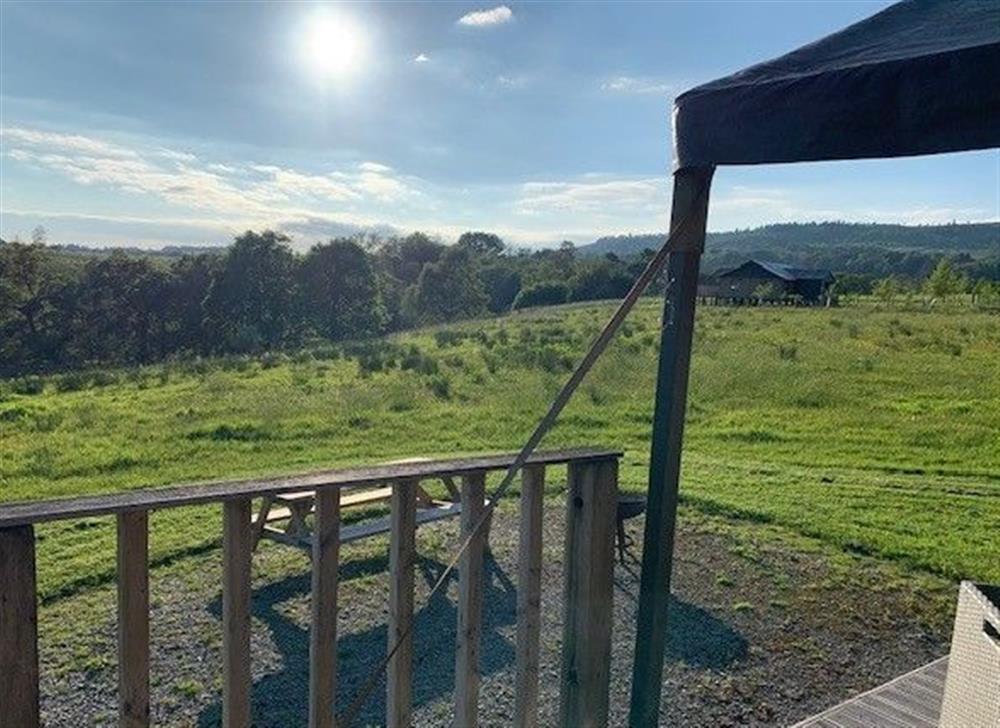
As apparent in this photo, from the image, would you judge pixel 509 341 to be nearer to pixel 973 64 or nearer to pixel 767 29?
pixel 767 29

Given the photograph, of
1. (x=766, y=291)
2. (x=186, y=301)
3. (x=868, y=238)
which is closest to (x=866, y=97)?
(x=186, y=301)

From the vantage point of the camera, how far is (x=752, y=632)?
382 centimetres

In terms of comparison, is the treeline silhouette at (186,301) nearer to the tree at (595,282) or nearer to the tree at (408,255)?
the tree at (595,282)

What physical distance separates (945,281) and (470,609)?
1417 inches

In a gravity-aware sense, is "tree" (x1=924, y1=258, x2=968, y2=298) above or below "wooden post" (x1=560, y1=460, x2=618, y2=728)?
above

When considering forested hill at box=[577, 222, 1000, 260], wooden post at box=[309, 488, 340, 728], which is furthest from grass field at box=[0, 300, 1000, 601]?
forested hill at box=[577, 222, 1000, 260]

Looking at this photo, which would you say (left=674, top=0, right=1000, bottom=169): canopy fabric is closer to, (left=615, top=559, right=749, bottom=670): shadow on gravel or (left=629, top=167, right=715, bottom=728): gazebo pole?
(left=629, top=167, right=715, bottom=728): gazebo pole

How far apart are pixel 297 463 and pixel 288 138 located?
11285 mm

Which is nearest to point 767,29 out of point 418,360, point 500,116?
point 500,116

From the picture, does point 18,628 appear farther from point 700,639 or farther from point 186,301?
point 186,301

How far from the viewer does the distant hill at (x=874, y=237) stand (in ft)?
135

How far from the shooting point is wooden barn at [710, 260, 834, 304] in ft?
115

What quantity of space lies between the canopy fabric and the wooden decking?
1836 mm

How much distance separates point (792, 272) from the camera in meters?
39.6
